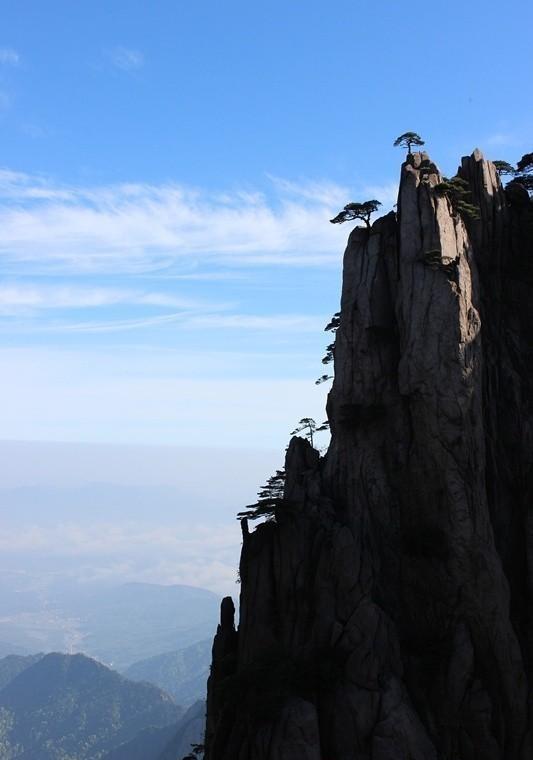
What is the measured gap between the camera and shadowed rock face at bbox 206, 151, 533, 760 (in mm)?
38656

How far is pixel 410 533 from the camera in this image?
45688mm

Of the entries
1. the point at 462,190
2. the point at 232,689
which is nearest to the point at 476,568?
the point at 232,689

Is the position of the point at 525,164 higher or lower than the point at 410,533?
higher

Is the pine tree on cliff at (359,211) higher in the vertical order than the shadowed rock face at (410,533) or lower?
higher

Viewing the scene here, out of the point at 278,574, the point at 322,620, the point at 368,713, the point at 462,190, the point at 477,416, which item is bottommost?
the point at 368,713

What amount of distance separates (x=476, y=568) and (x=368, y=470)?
10010mm

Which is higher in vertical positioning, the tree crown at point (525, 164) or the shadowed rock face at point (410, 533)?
the tree crown at point (525, 164)

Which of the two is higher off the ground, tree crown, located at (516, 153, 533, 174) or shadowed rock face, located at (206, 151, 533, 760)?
tree crown, located at (516, 153, 533, 174)

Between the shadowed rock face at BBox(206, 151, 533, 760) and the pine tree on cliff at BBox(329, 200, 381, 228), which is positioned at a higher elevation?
the pine tree on cliff at BBox(329, 200, 381, 228)

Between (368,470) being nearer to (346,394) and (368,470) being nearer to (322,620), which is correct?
(346,394)

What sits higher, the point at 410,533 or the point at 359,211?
the point at 359,211

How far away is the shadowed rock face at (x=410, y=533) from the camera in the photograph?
38.7 m

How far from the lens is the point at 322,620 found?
41438 mm

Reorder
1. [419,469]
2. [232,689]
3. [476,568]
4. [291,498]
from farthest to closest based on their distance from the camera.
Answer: [291,498], [419,469], [476,568], [232,689]
